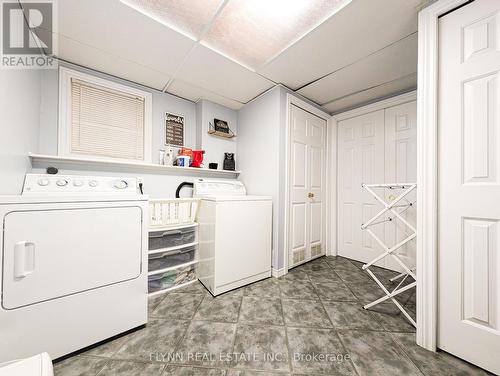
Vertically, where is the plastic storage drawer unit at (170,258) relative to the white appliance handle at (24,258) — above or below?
below

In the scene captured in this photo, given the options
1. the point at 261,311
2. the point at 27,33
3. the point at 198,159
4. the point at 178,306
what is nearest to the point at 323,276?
the point at 261,311

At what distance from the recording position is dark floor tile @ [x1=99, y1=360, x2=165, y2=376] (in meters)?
0.98

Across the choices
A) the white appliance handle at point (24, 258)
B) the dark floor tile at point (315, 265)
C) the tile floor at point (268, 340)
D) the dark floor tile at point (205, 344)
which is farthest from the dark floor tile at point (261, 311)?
the white appliance handle at point (24, 258)

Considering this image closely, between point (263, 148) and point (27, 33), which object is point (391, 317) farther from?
point (27, 33)

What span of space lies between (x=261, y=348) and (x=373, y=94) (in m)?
2.91

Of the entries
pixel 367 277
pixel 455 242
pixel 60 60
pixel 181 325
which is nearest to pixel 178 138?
pixel 60 60

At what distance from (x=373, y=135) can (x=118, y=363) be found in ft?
10.8

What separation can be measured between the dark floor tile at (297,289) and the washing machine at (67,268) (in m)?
1.22

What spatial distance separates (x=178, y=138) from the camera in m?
2.39

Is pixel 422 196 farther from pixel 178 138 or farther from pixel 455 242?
pixel 178 138

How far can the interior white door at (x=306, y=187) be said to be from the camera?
2.28 m

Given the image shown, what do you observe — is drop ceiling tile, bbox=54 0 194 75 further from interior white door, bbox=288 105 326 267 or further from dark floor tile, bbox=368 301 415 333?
dark floor tile, bbox=368 301 415 333

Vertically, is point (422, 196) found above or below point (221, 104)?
below

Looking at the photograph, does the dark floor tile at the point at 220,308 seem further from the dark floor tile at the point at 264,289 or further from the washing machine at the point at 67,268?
the washing machine at the point at 67,268
